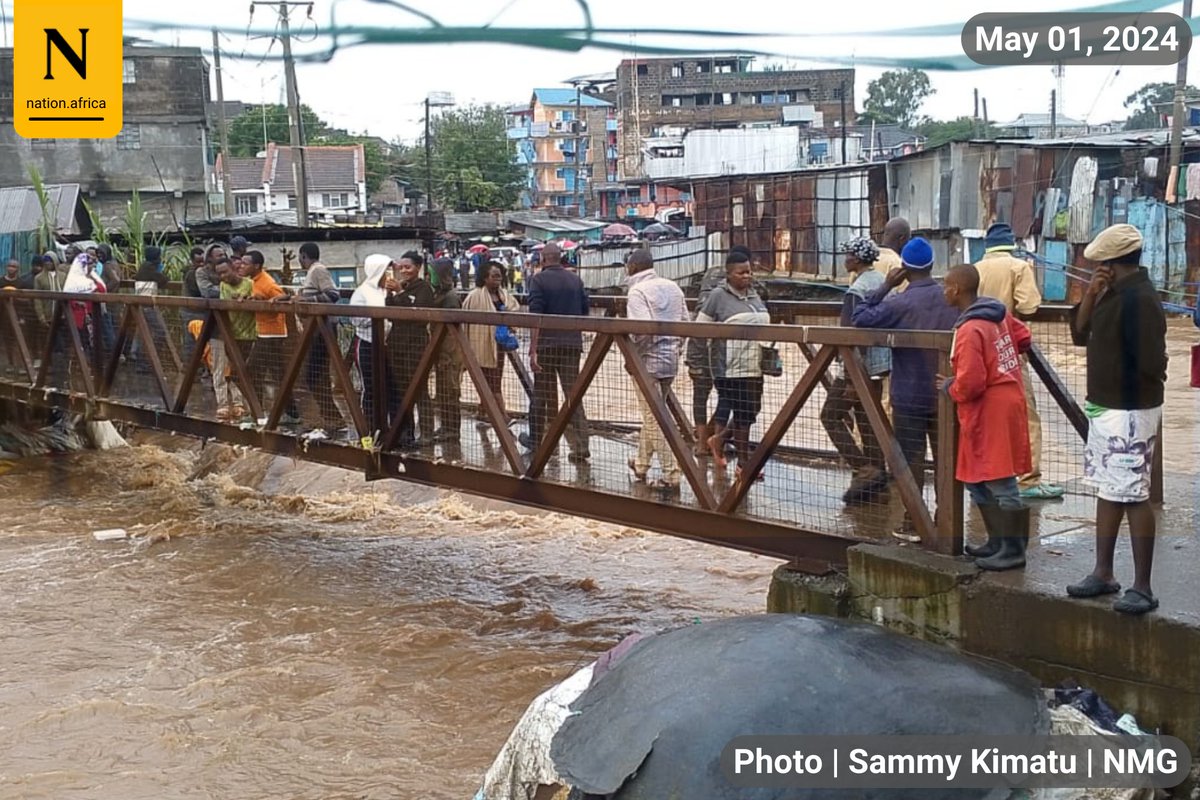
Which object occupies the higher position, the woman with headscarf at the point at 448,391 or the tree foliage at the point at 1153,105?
the tree foliage at the point at 1153,105

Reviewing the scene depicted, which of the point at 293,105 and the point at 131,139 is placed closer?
the point at 293,105

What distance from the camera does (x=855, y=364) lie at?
5.49m

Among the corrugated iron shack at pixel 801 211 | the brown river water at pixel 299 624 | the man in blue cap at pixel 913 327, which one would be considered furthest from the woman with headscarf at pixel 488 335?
the corrugated iron shack at pixel 801 211

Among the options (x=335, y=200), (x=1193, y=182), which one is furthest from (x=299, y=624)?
(x=335, y=200)

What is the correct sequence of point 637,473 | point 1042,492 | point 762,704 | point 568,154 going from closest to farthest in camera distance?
point 762,704
point 1042,492
point 637,473
point 568,154

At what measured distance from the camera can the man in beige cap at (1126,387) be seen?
167 inches

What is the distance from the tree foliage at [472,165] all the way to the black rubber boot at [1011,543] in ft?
111

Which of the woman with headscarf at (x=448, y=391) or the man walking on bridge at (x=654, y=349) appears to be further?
the woman with headscarf at (x=448, y=391)

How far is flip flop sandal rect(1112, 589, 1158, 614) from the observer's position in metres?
4.28

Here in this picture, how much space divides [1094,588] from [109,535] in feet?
29.8

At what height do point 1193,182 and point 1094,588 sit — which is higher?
point 1193,182

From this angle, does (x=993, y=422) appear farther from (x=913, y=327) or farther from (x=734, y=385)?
(x=734, y=385)

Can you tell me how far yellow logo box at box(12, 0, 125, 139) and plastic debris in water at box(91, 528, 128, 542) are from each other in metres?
5.33

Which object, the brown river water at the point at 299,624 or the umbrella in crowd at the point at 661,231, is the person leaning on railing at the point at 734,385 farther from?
the umbrella in crowd at the point at 661,231
